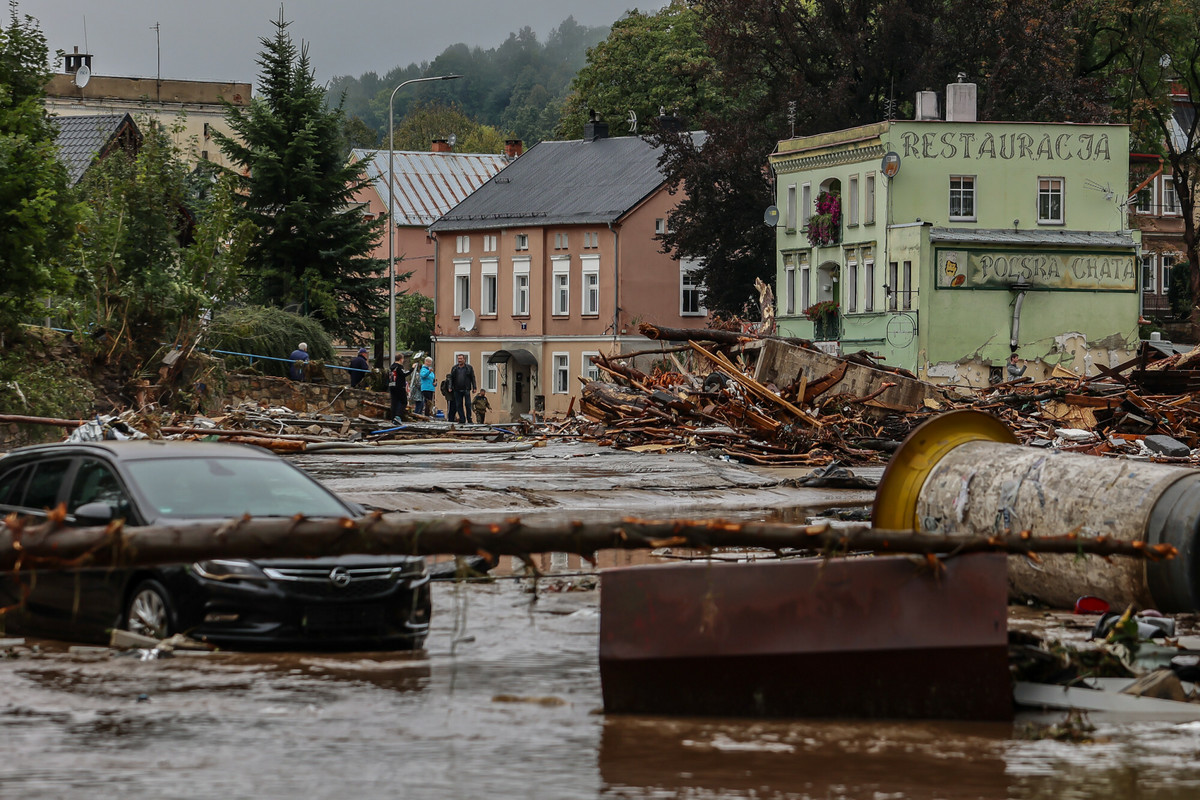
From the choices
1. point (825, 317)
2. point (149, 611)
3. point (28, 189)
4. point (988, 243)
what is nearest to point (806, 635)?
point (149, 611)

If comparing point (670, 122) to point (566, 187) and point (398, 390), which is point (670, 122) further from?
point (398, 390)

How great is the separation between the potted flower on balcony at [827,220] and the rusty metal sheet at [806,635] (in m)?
51.3

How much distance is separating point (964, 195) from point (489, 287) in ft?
100.0

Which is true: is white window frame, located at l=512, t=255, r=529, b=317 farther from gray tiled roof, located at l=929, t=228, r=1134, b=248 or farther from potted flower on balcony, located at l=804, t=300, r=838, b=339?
gray tiled roof, located at l=929, t=228, r=1134, b=248

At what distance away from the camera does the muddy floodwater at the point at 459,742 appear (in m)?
6.97

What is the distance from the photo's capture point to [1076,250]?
54.9 m

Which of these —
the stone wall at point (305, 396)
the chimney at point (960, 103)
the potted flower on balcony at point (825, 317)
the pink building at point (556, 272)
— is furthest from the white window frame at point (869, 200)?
the stone wall at point (305, 396)

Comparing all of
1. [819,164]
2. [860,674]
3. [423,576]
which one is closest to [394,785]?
[860,674]

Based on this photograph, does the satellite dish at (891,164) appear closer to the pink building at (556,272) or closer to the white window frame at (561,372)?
the pink building at (556,272)

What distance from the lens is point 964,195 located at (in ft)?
184

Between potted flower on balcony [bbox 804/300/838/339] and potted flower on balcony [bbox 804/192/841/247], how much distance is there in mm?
2195

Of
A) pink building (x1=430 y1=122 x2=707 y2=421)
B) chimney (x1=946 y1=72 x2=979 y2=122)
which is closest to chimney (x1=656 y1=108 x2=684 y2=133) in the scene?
pink building (x1=430 y1=122 x2=707 y2=421)

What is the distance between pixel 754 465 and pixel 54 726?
20301 millimetres

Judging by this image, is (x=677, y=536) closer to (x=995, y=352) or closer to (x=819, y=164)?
(x=995, y=352)
